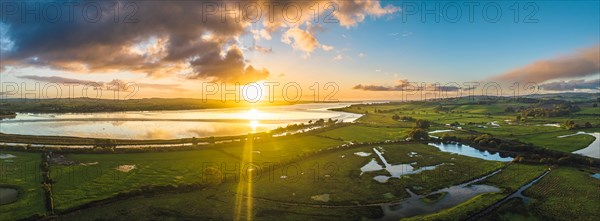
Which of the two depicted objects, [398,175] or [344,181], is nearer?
[344,181]

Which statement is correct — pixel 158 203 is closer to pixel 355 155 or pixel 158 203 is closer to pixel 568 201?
pixel 355 155

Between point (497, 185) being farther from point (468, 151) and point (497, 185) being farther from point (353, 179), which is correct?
point (468, 151)

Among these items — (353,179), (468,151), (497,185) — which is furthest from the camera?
(468,151)

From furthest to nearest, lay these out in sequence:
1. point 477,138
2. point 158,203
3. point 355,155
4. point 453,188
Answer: point 477,138 < point 355,155 < point 453,188 < point 158,203

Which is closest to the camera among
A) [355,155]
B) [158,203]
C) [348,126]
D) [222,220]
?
[222,220]

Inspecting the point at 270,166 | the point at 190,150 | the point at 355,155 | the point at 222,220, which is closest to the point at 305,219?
the point at 222,220

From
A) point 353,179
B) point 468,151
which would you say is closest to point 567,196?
point 353,179

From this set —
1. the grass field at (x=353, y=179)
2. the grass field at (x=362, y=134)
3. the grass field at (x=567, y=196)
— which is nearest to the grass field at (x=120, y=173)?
the grass field at (x=353, y=179)

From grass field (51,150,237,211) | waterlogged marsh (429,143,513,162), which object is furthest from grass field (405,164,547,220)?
grass field (51,150,237,211)
